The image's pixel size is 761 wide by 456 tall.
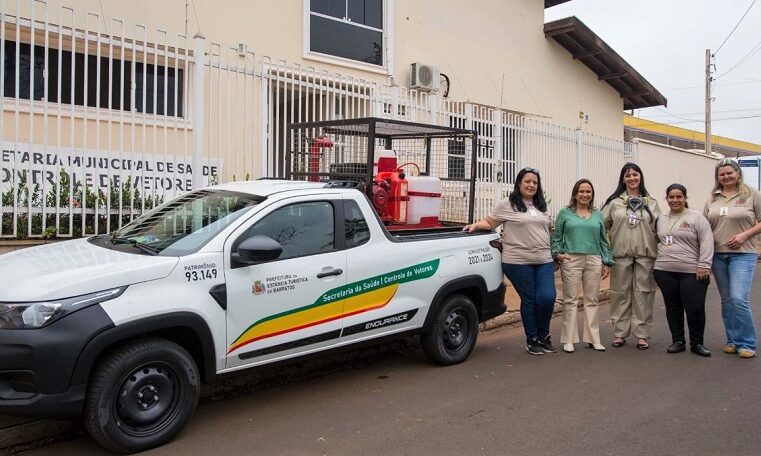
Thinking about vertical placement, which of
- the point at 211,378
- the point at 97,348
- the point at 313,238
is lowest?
the point at 211,378

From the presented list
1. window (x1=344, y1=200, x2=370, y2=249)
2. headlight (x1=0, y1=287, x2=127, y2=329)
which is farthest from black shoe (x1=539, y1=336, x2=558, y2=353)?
headlight (x1=0, y1=287, x2=127, y2=329)

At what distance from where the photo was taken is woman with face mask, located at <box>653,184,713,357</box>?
19.6ft

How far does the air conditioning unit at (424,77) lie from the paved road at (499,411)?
329 inches

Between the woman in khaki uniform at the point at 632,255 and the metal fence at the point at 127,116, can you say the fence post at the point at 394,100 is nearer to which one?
the metal fence at the point at 127,116

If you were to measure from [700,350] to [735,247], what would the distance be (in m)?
1.08

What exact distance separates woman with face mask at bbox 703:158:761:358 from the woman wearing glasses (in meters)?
1.72

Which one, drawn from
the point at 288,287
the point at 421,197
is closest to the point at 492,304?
the point at 421,197

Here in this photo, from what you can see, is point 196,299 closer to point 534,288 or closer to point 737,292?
point 534,288

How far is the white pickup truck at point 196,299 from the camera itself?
Answer: 132 inches

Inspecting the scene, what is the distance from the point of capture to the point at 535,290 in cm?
603

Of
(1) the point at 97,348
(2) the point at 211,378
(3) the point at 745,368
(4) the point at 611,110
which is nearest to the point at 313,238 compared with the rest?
(2) the point at 211,378

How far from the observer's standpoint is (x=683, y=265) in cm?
604

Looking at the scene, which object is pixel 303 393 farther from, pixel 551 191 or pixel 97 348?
pixel 551 191

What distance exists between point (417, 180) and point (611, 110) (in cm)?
1453
